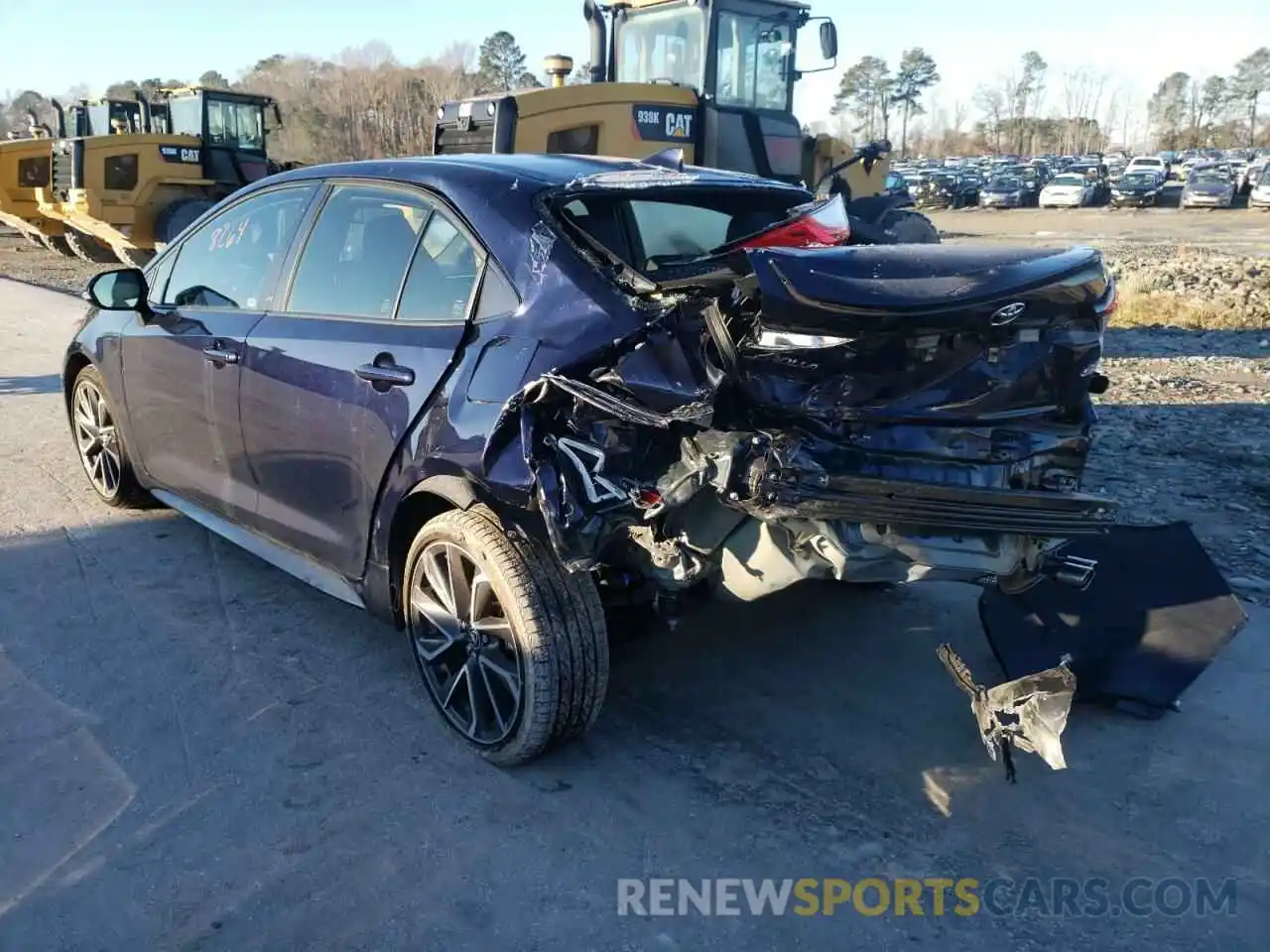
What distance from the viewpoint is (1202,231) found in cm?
3094

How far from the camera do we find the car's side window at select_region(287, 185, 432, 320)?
369 centimetres

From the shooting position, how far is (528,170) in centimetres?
363

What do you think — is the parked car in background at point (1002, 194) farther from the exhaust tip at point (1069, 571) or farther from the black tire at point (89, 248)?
the exhaust tip at point (1069, 571)

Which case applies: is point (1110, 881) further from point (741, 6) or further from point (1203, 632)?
point (741, 6)

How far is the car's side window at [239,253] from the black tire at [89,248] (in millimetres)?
16237

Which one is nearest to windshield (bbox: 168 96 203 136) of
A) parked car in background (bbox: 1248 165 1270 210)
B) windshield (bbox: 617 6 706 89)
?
windshield (bbox: 617 6 706 89)

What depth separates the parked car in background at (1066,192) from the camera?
142 ft

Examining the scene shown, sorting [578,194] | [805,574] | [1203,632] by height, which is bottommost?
[1203,632]

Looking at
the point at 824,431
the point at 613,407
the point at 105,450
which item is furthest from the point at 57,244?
the point at 824,431

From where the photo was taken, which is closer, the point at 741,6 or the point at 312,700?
the point at 312,700

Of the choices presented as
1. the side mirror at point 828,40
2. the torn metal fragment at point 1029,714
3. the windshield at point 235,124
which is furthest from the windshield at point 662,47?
the windshield at point 235,124

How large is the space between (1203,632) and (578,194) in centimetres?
266

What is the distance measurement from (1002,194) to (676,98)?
38196 mm

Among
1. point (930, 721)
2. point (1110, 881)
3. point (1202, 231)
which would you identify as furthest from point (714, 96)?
point (1202, 231)
